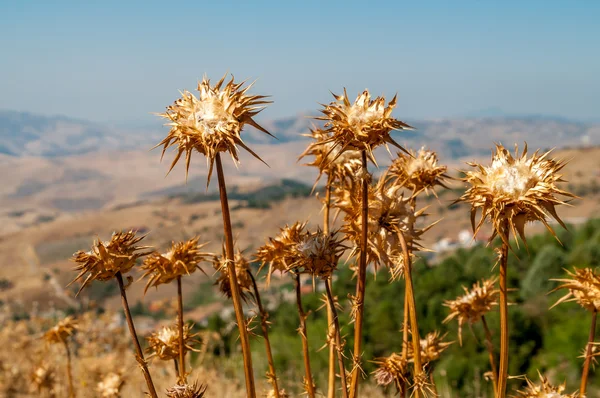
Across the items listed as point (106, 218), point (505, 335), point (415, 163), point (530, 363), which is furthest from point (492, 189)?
point (106, 218)

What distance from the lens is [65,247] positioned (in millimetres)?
115875

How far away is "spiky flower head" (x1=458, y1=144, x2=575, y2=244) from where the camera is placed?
6.66 feet

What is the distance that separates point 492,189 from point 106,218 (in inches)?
5636

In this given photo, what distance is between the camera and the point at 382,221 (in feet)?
8.29

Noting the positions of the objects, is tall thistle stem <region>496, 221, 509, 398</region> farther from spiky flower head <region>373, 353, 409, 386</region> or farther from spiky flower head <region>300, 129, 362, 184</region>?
spiky flower head <region>300, 129, 362, 184</region>

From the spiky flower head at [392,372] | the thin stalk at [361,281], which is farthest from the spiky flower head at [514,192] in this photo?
the spiky flower head at [392,372]

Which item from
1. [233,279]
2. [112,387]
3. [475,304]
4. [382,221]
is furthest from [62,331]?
[475,304]

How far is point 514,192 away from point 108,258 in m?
1.68

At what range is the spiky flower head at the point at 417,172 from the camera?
307 centimetres

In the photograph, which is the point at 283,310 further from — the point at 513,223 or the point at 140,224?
the point at 140,224

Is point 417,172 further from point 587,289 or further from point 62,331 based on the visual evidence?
point 62,331

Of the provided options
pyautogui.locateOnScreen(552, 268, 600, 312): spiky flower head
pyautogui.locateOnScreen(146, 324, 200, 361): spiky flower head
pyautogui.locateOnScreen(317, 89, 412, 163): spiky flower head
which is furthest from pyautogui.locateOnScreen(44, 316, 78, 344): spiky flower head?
pyautogui.locateOnScreen(552, 268, 600, 312): spiky flower head

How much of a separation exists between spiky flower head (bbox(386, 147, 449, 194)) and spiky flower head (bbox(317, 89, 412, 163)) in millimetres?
867

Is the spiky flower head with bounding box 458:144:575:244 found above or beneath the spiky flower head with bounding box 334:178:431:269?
above
